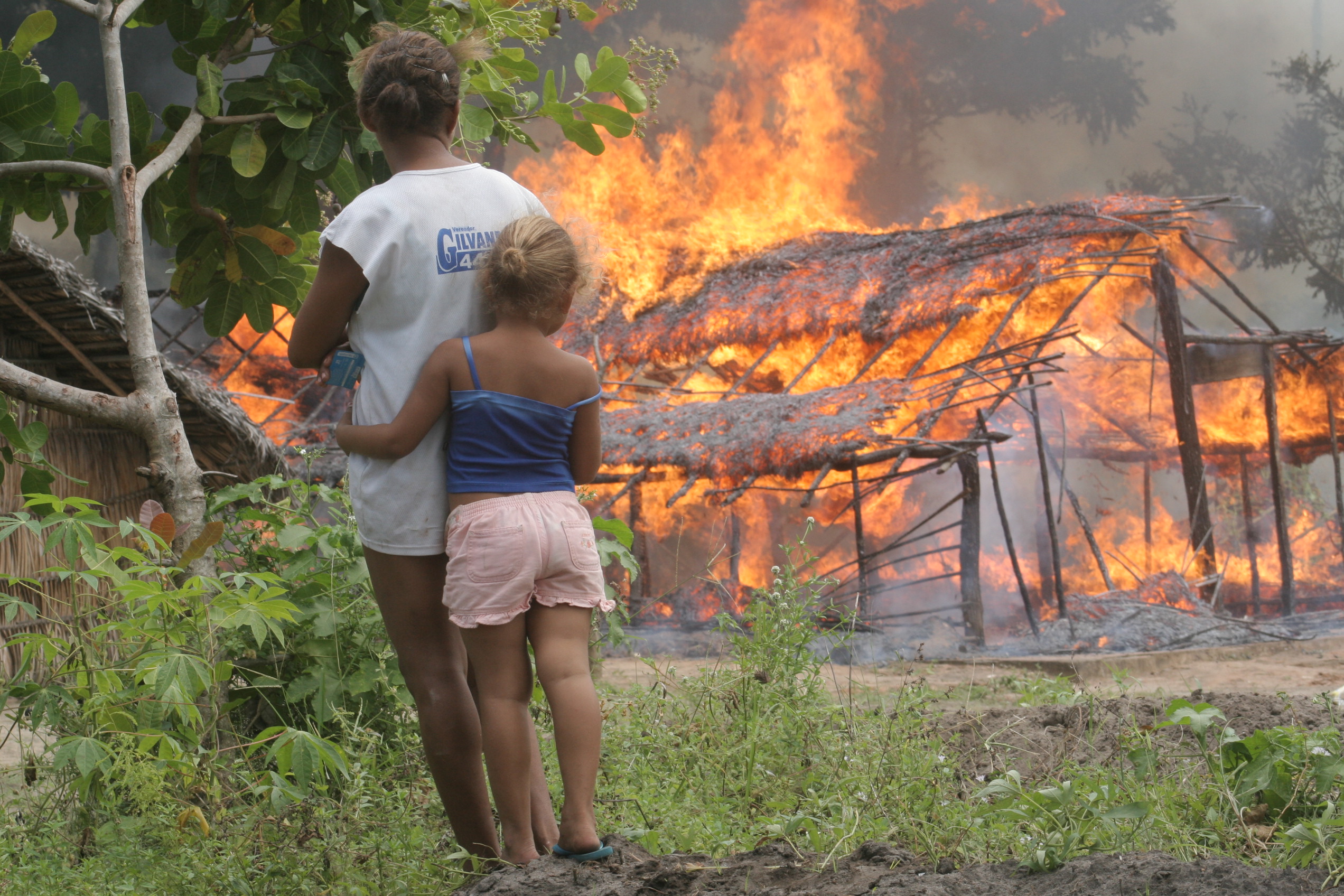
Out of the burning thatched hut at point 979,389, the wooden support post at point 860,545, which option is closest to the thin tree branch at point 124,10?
the burning thatched hut at point 979,389

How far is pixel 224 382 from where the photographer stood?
11031 mm

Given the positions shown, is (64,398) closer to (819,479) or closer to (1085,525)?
(819,479)

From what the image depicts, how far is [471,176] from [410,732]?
6.05 feet

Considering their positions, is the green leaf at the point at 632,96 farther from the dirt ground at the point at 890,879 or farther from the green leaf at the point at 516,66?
the dirt ground at the point at 890,879

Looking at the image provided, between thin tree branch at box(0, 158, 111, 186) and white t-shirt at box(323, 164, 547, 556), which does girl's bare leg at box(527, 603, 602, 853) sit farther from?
thin tree branch at box(0, 158, 111, 186)

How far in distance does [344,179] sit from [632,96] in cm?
96

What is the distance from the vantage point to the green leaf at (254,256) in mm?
3049

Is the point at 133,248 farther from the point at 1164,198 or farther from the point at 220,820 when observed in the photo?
the point at 1164,198

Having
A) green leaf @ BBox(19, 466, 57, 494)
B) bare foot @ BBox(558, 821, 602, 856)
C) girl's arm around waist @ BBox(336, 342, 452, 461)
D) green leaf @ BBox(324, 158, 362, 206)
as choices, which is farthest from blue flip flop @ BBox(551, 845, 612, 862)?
green leaf @ BBox(324, 158, 362, 206)

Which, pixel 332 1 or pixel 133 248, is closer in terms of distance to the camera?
pixel 133 248

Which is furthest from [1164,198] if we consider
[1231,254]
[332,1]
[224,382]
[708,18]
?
[224,382]

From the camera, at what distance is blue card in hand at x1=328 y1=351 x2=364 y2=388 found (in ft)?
6.45

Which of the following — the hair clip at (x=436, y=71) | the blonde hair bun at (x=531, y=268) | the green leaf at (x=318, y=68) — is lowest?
the blonde hair bun at (x=531, y=268)

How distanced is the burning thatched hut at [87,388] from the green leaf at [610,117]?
3297 millimetres
